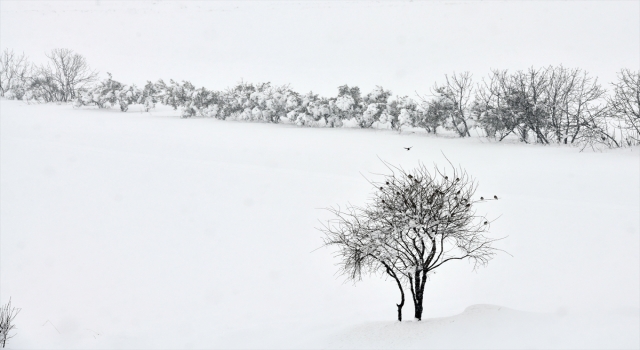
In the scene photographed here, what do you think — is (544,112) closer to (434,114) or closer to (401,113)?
(434,114)

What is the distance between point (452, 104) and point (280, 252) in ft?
51.5

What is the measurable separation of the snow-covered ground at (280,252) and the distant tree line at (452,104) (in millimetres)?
1650

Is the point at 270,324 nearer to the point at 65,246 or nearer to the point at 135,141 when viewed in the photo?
the point at 65,246

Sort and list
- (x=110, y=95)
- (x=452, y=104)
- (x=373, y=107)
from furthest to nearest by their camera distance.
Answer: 1. (x=110, y=95)
2. (x=373, y=107)
3. (x=452, y=104)

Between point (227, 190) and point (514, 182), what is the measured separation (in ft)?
41.4

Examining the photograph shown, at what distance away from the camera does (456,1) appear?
245ft

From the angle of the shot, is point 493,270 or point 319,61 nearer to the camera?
point 493,270

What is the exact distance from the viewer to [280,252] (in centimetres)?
1683

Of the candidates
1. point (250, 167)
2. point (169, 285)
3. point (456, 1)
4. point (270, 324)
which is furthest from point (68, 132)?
point (456, 1)

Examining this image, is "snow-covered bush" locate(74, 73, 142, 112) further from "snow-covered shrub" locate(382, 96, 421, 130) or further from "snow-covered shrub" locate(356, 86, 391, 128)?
"snow-covered shrub" locate(382, 96, 421, 130)

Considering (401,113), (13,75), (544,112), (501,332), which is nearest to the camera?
(501,332)

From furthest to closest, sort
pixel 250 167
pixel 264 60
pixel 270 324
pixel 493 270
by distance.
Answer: pixel 264 60
pixel 250 167
pixel 493 270
pixel 270 324

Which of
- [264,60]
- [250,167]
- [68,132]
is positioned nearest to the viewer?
[250,167]

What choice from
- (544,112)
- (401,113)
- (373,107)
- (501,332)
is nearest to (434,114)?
(401,113)
